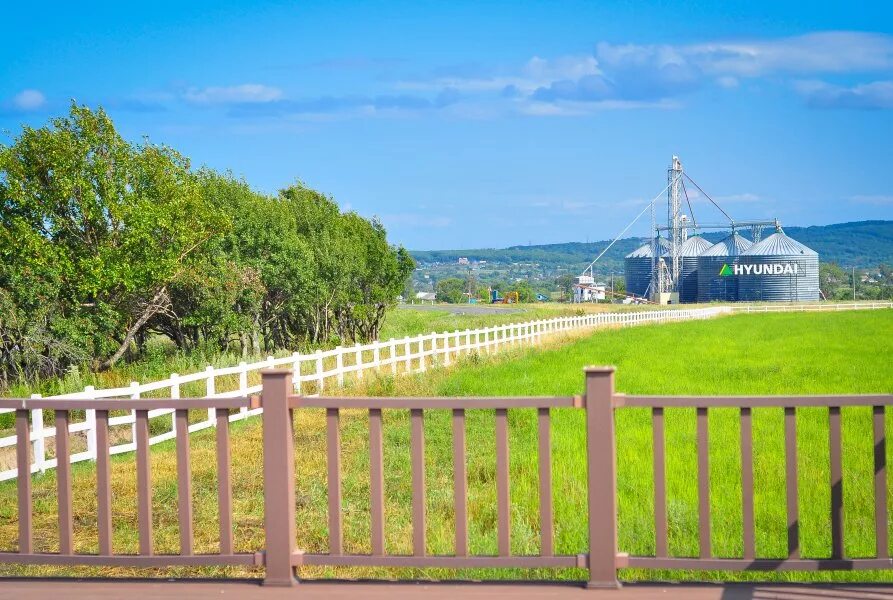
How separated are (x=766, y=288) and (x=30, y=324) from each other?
365 ft

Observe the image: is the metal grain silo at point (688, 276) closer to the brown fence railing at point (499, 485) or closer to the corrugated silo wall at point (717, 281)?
the corrugated silo wall at point (717, 281)

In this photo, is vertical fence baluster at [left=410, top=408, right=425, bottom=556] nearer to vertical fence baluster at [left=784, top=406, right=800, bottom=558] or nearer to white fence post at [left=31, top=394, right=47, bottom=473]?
vertical fence baluster at [left=784, top=406, right=800, bottom=558]

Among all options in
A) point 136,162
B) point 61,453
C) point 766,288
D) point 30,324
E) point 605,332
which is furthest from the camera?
point 766,288

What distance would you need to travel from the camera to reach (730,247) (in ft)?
427

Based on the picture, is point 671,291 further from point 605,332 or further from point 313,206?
point 313,206

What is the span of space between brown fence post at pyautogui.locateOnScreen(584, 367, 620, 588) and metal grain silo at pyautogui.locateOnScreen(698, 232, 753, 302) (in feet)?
408

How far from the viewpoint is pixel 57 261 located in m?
24.2

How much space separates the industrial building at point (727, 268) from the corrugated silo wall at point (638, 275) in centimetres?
424

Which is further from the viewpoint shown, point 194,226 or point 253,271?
point 253,271

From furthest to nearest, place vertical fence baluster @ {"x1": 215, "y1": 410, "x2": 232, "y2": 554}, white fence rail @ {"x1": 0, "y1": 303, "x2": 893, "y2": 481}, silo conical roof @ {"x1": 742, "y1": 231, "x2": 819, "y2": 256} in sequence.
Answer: silo conical roof @ {"x1": 742, "y1": 231, "x2": 819, "y2": 256}
white fence rail @ {"x1": 0, "y1": 303, "x2": 893, "y2": 481}
vertical fence baluster @ {"x1": 215, "y1": 410, "x2": 232, "y2": 554}

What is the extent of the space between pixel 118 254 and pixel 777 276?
110187mm

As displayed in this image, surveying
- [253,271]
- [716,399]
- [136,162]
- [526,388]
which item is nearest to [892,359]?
[526,388]

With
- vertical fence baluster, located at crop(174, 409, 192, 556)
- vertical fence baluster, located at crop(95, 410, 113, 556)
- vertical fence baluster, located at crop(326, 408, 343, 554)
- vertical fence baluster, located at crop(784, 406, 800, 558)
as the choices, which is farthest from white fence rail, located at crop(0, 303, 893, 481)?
vertical fence baluster, located at crop(784, 406, 800, 558)

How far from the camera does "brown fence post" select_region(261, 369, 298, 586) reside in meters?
5.69
